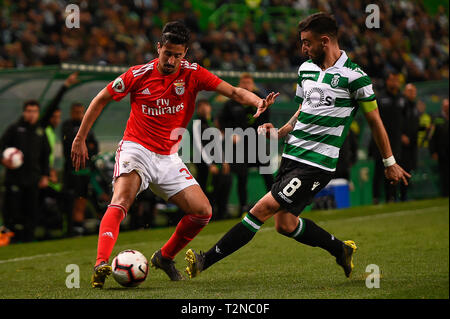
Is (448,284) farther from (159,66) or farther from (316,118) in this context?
(159,66)

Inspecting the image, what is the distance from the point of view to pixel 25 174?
984 centimetres

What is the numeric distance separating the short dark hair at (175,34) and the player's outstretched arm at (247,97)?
470 millimetres

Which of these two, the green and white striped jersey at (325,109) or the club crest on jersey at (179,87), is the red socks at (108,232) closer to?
the club crest on jersey at (179,87)

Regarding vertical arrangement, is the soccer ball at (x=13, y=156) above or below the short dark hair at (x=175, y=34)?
below

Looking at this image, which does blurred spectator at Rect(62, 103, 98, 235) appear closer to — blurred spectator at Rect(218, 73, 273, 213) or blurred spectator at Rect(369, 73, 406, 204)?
blurred spectator at Rect(218, 73, 273, 213)

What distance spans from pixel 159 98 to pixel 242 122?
15.5 feet

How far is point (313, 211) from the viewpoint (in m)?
12.3

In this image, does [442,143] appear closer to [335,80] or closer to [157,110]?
[335,80]

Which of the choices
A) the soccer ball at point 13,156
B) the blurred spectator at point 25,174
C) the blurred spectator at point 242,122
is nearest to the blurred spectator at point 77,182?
the blurred spectator at point 25,174

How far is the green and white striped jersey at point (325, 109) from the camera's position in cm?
539

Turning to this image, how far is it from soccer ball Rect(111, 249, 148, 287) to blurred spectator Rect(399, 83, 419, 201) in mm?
8086

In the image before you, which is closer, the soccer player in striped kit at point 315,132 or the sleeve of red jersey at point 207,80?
the soccer player in striped kit at point 315,132

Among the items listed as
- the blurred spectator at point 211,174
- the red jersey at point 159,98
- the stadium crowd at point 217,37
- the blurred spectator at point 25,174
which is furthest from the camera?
the stadium crowd at point 217,37

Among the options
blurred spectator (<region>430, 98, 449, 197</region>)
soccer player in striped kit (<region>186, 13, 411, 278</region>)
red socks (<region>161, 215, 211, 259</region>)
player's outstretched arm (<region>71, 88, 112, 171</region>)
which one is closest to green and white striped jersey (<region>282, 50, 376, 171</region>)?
soccer player in striped kit (<region>186, 13, 411, 278</region>)
